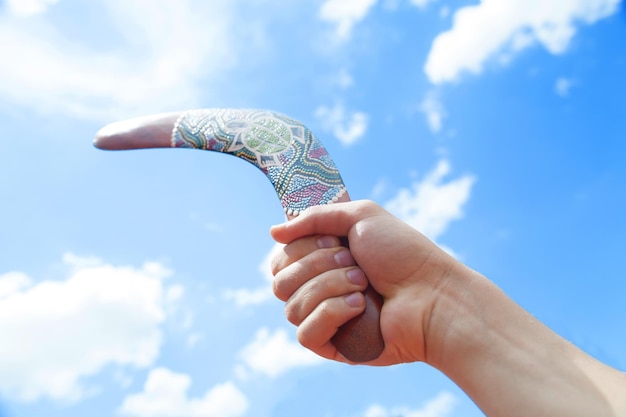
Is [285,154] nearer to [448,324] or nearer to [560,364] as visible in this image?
[448,324]

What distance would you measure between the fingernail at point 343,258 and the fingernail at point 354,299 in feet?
0.30

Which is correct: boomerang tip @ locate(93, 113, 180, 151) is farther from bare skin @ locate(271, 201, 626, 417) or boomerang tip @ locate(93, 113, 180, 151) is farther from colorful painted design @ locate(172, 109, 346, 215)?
bare skin @ locate(271, 201, 626, 417)

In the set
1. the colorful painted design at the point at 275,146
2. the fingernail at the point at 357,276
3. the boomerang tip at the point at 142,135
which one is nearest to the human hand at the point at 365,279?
the fingernail at the point at 357,276

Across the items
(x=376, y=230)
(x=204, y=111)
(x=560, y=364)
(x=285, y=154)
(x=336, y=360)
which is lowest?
(x=560, y=364)

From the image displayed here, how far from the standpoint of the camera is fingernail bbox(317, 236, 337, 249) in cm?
156

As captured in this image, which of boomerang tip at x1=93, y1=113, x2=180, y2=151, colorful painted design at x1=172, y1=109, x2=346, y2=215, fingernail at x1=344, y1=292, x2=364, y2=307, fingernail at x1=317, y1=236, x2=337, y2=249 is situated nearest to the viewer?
fingernail at x1=344, y1=292, x2=364, y2=307

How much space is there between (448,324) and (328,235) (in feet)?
1.32

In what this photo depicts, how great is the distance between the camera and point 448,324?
1.44m

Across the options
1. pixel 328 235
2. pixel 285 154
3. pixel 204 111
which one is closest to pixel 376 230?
pixel 328 235

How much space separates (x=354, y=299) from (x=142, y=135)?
0.94 m

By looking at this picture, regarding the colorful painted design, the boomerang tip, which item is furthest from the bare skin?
the boomerang tip

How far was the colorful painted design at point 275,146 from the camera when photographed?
1736 millimetres

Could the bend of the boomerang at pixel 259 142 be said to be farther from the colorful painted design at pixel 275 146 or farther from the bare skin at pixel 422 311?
the bare skin at pixel 422 311

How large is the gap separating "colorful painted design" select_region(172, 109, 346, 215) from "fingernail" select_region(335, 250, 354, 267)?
0.74ft
